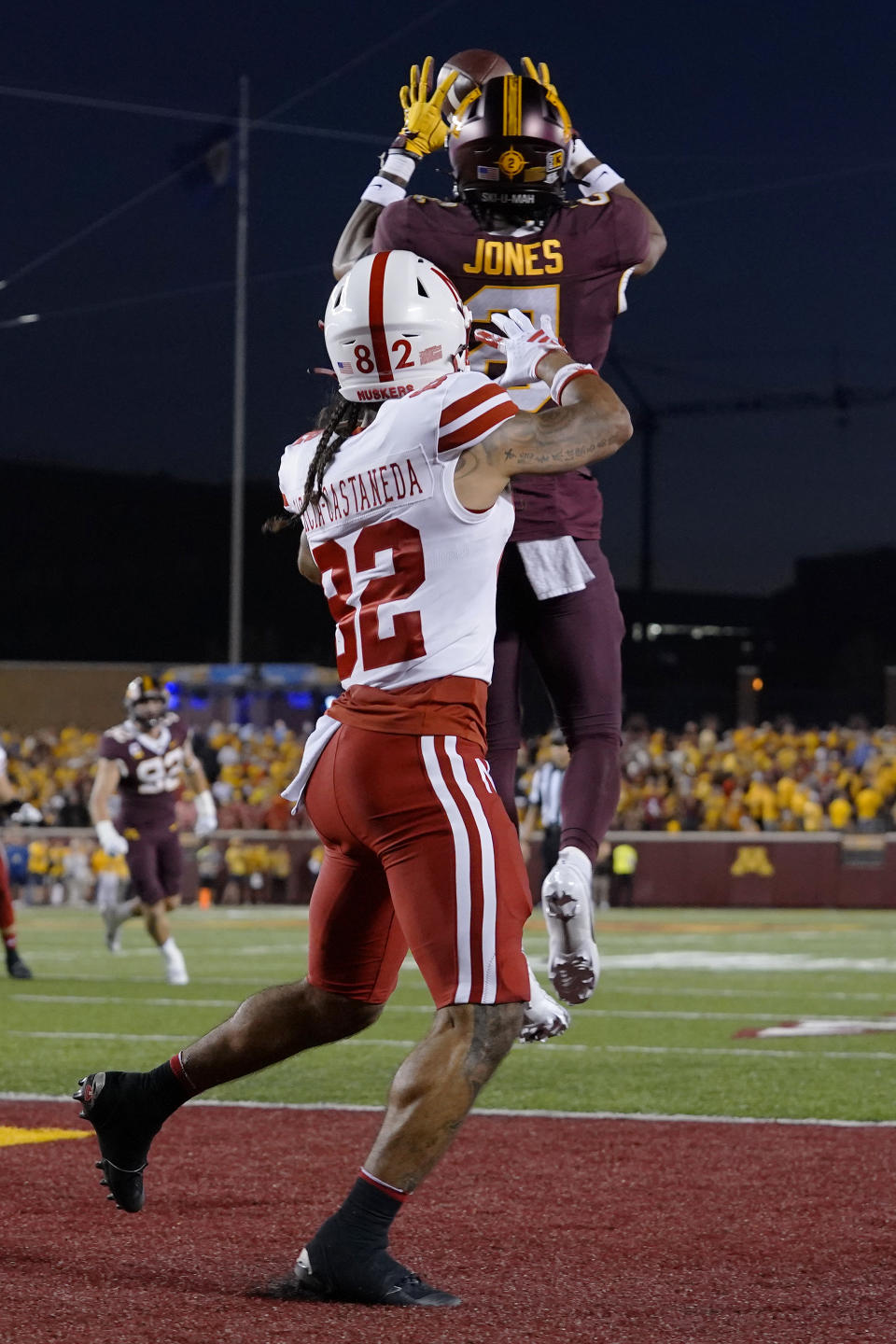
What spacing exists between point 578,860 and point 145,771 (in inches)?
351

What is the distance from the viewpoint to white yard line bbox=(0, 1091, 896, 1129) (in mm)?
6363

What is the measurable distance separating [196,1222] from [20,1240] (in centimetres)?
47

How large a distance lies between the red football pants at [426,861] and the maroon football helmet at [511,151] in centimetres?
154

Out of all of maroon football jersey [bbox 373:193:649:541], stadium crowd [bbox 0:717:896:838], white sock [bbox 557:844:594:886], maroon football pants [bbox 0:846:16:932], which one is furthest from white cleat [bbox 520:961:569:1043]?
stadium crowd [bbox 0:717:896:838]

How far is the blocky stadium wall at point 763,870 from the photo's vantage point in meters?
24.0

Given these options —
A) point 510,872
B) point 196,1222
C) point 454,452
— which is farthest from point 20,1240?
point 454,452

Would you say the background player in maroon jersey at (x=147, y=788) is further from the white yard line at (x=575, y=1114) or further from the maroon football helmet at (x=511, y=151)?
the maroon football helmet at (x=511, y=151)

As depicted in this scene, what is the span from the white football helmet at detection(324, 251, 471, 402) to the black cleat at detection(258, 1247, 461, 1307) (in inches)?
72.2

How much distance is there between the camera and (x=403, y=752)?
387 cm

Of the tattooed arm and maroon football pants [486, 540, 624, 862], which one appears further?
maroon football pants [486, 540, 624, 862]

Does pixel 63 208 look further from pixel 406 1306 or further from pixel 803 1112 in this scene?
pixel 406 1306

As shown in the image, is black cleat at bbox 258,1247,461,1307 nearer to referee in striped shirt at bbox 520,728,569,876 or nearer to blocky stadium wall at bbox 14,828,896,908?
referee in striped shirt at bbox 520,728,569,876

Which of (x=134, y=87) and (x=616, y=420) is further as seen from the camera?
(x=134, y=87)

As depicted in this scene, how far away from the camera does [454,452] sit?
388 cm
